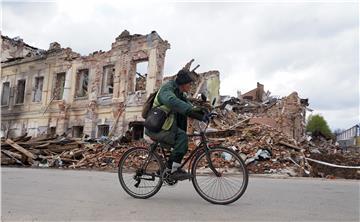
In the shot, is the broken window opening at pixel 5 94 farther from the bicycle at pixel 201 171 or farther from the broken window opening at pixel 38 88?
the bicycle at pixel 201 171

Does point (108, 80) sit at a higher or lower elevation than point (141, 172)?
higher

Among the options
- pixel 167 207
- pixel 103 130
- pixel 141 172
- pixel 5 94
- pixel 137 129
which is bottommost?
pixel 167 207

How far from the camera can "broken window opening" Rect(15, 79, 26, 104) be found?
31.7 m

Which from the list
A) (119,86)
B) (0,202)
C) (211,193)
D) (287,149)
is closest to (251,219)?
(211,193)

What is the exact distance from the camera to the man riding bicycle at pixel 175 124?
5168mm

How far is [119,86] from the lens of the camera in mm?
25578

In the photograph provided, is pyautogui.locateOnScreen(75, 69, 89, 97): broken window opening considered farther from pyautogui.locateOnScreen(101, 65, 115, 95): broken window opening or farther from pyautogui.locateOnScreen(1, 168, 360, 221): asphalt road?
pyautogui.locateOnScreen(1, 168, 360, 221): asphalt road

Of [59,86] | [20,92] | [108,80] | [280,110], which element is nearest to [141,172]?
[108,80]

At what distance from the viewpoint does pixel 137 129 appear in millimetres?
24781

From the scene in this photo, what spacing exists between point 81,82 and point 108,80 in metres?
2.71

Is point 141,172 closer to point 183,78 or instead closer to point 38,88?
point 183,78

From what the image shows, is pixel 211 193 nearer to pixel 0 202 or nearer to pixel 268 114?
pixel 0 202

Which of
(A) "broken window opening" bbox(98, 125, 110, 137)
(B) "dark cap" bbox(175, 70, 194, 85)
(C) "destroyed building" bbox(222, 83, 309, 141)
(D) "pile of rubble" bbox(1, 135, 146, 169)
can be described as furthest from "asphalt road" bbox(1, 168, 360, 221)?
(C) "destroyed building" bbox(222, 83, 309, 141)

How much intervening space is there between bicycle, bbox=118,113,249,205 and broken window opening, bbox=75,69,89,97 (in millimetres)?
23396
